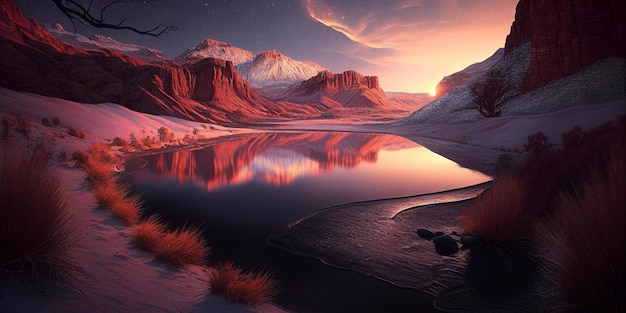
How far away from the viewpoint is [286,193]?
40.1 feet

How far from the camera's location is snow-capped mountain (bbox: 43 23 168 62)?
14412cm

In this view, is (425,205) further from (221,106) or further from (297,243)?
(221,106)

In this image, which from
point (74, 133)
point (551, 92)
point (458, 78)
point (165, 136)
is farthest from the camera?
point (458, 78)

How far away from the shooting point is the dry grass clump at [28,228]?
302cm

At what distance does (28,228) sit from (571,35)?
55.5 meters

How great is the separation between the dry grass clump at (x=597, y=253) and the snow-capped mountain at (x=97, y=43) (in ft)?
466

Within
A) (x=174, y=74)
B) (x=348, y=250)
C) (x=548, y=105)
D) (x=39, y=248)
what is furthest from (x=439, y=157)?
(x=174, y=74)

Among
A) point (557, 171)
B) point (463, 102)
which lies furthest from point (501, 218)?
point (463, 102)

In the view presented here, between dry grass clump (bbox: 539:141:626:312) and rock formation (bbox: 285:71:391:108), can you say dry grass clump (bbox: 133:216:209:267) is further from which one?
rock formation (bbox: 285:71:391:108)

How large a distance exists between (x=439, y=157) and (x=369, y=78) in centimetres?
16611

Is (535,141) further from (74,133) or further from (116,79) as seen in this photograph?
(116,79)

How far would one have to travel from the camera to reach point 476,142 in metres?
27.1

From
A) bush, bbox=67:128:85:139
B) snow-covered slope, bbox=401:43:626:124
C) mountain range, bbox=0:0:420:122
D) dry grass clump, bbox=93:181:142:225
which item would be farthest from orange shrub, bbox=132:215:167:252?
snow-covered slope, bbox=401:43:626:124

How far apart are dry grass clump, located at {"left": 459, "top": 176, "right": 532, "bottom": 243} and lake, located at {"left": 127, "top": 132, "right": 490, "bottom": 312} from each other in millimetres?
2349
